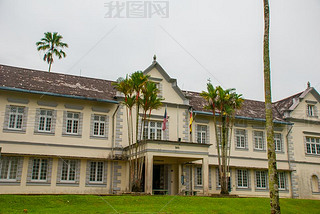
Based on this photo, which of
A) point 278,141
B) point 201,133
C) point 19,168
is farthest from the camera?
point 278,141

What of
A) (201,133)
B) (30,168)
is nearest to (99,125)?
(30,168)

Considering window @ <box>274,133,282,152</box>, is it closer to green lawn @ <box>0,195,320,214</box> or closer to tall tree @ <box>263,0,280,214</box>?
green lawn @ <box>0,195,320,214</box>

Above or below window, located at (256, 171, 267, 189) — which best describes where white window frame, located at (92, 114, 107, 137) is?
above

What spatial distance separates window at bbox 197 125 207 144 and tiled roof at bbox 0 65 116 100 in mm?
7714

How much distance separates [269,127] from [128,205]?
7.88 meters

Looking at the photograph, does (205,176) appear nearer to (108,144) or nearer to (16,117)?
(108,144)

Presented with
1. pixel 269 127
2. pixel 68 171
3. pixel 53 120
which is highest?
pixel 53 120

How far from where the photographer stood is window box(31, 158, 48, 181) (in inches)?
945

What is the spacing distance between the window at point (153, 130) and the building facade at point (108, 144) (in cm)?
8

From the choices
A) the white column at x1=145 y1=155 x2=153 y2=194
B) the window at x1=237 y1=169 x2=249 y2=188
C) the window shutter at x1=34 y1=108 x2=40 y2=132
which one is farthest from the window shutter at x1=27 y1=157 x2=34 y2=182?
the window at x1=237 y1=169 x2=249 y2=188

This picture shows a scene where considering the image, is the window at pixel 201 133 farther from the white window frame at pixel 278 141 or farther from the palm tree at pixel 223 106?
the white window frame at pixel 278 141

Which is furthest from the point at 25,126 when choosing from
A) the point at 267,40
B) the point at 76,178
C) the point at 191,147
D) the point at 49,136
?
the point at 267,40

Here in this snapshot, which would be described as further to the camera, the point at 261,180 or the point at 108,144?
the point at 261,180

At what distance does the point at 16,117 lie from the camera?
24141 mm
